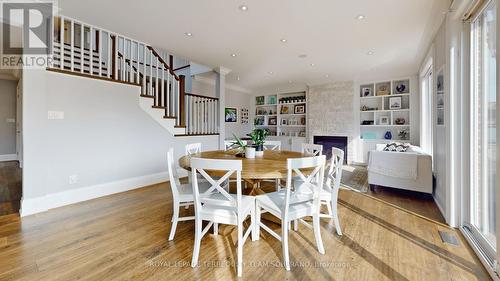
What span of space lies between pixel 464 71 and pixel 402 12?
1068mm

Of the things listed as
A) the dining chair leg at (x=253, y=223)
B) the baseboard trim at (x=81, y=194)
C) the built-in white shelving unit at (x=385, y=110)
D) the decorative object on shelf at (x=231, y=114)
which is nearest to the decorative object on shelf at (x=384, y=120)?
the built-in white shelving unit at (x=385, y=110)

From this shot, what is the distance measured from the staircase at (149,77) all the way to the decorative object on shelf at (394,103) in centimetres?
467

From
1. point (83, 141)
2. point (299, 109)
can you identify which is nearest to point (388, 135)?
point (299, 109)

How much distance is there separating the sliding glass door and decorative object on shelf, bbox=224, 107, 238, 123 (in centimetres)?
595

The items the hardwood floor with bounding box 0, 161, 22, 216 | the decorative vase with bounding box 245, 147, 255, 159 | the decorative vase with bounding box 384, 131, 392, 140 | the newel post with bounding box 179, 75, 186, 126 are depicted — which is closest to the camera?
the decorative vase with bounding box 245, 147, 255, 159

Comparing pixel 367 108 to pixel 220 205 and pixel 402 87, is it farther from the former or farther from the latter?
pixel 220 205

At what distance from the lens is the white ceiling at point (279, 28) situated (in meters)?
2.68

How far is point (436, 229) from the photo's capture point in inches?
91.7

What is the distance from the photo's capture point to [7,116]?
630cm

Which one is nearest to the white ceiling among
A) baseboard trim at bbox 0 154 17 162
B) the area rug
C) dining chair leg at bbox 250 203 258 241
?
dining chair leg at bbox 250 203 258 241

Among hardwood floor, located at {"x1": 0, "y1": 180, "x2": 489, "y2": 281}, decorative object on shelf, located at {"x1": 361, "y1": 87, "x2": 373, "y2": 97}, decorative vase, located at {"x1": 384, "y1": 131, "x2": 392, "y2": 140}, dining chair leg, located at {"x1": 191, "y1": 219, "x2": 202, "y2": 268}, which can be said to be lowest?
hardwood floor, located at {"x1": 0, "y1": 180, "x2": 489, "y2": 281}

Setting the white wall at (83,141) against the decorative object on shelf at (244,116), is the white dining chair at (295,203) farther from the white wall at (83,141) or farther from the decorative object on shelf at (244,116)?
the decorative object on shelf at (244,116)

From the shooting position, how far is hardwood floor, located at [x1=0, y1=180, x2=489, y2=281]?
161 centimetres

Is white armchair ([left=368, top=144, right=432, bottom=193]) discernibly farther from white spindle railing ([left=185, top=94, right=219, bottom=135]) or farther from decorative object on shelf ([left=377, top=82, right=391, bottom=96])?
white spindle railing ([left=185, top=94, right=219, bottom=135])
